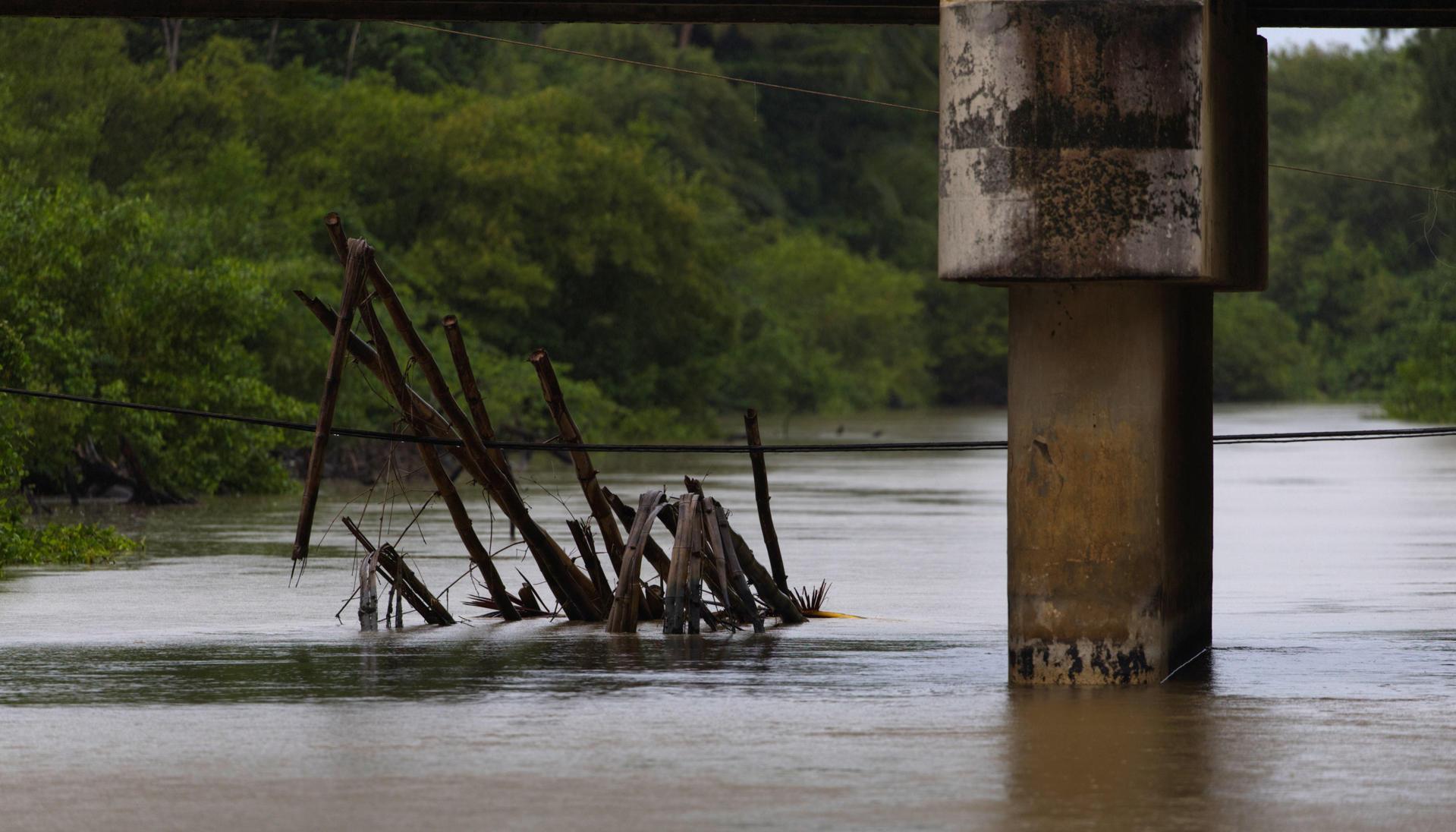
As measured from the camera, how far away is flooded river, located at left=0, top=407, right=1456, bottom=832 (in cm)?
938

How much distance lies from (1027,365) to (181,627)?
6612 millimetres

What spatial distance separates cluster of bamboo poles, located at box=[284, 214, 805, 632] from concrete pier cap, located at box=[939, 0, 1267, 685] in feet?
9.71

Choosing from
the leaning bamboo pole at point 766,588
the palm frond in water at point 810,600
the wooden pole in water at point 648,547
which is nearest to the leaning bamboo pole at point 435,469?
the wooden pole in water at point 648,547

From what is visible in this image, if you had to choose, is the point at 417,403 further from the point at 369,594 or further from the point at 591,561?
the point at 591,561

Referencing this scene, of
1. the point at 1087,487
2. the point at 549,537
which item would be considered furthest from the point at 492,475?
the point at 1087,487

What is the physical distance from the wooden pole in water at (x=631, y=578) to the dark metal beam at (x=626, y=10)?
119 inches

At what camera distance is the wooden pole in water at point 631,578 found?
15.5 meters

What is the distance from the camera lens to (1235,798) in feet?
31.4

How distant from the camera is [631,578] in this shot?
51.7 ft

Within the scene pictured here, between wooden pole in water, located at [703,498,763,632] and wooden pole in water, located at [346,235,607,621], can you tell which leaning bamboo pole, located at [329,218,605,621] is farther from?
wooden pole in water, located at [703,498,763,632]

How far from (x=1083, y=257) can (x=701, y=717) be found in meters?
3.01

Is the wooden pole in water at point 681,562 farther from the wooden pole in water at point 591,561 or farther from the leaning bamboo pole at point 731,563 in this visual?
the wooden pole in water at point 591,561

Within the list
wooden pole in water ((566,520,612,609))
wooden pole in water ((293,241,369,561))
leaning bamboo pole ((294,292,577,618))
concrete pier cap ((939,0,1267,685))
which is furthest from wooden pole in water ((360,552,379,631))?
concrete pier cap ((939,0,1267,685))

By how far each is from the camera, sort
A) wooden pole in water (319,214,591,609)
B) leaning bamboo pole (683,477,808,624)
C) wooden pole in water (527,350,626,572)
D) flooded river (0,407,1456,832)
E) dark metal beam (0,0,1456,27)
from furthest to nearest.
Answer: leaning bamboo pole (683,477,808,624) → wooden pole in water (527,350,626,572) → wooden pole in water (319,214,591,609) → dark metal beam (0,0,1456,27) → flooded river (0,407,1456,832)
